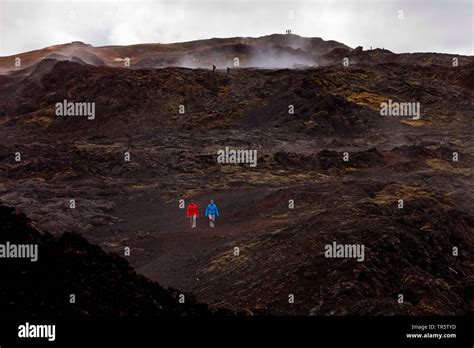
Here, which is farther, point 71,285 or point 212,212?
point 212,212

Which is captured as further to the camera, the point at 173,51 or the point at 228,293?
the point at 173,51

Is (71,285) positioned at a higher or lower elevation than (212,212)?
lower

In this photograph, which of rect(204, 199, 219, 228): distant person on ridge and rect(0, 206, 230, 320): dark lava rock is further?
rect(204, 199, 219, 228): distant person on ridge

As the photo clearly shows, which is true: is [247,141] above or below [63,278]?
above

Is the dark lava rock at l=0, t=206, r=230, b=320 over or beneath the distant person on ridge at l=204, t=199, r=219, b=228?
beneath

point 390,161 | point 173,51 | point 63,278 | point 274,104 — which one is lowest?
point 63,278

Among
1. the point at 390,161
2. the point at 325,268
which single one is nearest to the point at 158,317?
the point at 325,268

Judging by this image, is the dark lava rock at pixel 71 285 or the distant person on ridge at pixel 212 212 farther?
the distant person on ridge at pixel 212 212

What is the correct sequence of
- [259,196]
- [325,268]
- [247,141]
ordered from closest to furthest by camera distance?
[325,268], [259,196], [247,141]

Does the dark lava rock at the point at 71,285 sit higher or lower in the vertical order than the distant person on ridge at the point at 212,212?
lower

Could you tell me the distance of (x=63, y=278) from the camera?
12.3 metres

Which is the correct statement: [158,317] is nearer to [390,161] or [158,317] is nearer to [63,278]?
[63,278]

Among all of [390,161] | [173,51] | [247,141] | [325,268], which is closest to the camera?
[325,268]

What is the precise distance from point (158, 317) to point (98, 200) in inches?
743
